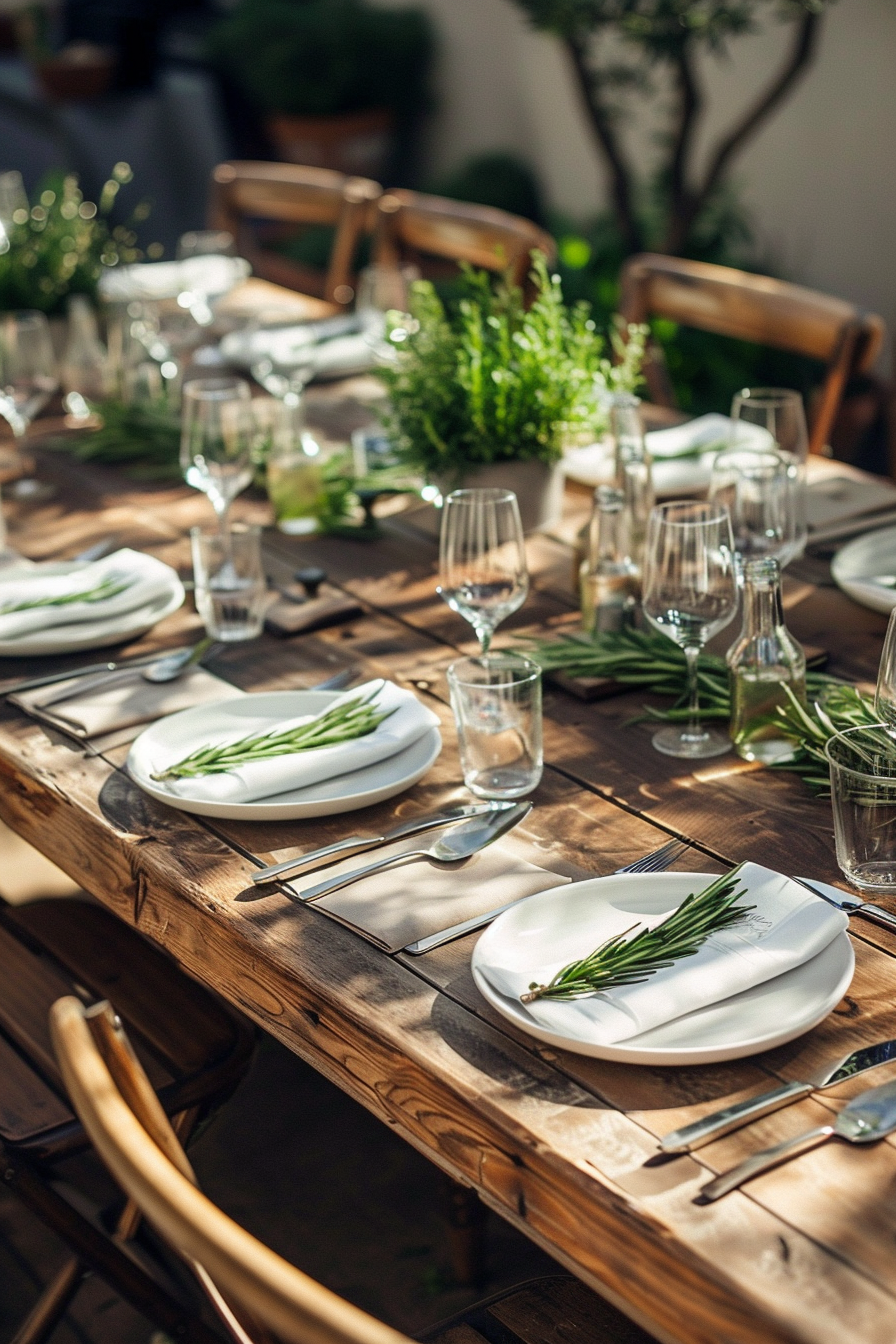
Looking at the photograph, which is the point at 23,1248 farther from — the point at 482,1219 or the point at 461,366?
the point at 461,366

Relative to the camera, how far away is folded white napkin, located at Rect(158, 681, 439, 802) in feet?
4.46

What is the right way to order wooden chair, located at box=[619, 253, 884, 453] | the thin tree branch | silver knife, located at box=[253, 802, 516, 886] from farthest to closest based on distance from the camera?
1. the thin tree branch
2. wooden chair, located at box=[619, 253, 884, 453]
3. silver knife, located at box=[253, 802, 516, 886]

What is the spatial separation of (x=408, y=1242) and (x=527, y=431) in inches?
41.5

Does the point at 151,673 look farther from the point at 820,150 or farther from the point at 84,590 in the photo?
the point at 820,150

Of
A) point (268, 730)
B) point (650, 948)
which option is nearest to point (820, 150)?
point (268, 730)

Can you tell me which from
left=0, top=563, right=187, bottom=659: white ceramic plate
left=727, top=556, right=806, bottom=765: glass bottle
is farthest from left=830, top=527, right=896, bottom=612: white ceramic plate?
left=0, top=563, right=187, bottom=659: white ceramic plate

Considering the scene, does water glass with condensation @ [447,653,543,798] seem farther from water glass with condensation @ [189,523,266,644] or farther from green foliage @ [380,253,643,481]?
green foliage @ [380,253,643,481]

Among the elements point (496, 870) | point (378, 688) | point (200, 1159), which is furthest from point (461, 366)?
point (200, 1159)

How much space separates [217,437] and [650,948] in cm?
106

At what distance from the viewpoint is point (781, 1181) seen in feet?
2.96

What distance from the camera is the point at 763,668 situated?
1.43 metres

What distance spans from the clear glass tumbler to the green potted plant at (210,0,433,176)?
5340mm

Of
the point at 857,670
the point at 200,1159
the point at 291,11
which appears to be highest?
the point at 291,11

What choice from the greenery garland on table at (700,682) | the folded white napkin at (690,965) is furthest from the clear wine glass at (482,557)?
the folded white napkin at (690,965)
